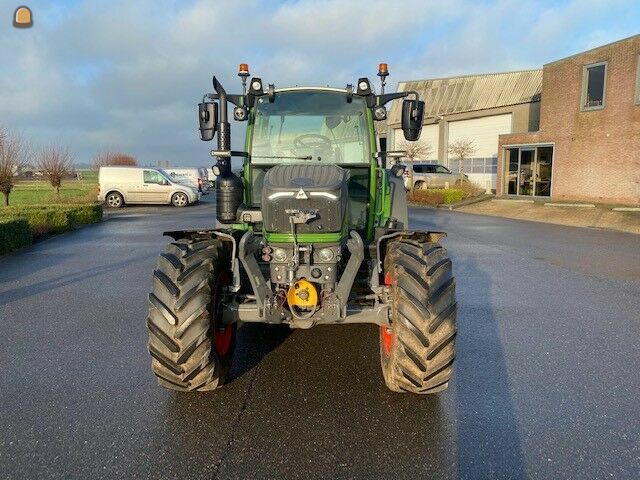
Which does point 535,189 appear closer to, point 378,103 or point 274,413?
point 378,103

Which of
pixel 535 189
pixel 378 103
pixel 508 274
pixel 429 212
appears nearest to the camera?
pixel 378 103

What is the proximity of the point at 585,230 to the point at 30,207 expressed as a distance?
17399mm

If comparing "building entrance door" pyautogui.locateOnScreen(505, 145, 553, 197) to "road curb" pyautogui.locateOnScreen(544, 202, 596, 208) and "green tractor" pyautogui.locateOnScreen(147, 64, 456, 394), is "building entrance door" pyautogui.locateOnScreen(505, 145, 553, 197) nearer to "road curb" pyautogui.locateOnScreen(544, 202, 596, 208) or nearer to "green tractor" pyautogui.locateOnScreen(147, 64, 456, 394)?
"road curb" pyautogui.locateOnScreen(544, 202, 596, 208)

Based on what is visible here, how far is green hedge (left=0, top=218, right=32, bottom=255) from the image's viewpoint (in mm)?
10297

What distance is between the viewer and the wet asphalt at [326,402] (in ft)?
9.66

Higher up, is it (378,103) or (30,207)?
(378,103)

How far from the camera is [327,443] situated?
123 inches

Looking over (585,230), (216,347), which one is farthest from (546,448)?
(585,230)

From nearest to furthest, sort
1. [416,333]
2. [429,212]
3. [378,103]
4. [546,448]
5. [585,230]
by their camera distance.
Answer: [546,448] < [416,333] < [378,103] < [585,230] < [429,212]

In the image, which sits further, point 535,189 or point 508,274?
point 535,189

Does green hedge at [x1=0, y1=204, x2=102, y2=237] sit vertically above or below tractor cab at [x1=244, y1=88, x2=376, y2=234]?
below

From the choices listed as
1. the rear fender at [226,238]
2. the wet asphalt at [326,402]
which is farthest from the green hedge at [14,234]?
the rear fender at [226,238]

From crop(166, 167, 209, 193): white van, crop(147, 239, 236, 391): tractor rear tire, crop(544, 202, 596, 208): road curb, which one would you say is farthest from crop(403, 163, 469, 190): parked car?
crop(147, 239, 236, 391): tractor rear tire

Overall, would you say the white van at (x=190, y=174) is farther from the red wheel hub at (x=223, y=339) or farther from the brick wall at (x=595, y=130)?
the red wheel hub at (x=223, y=339)
